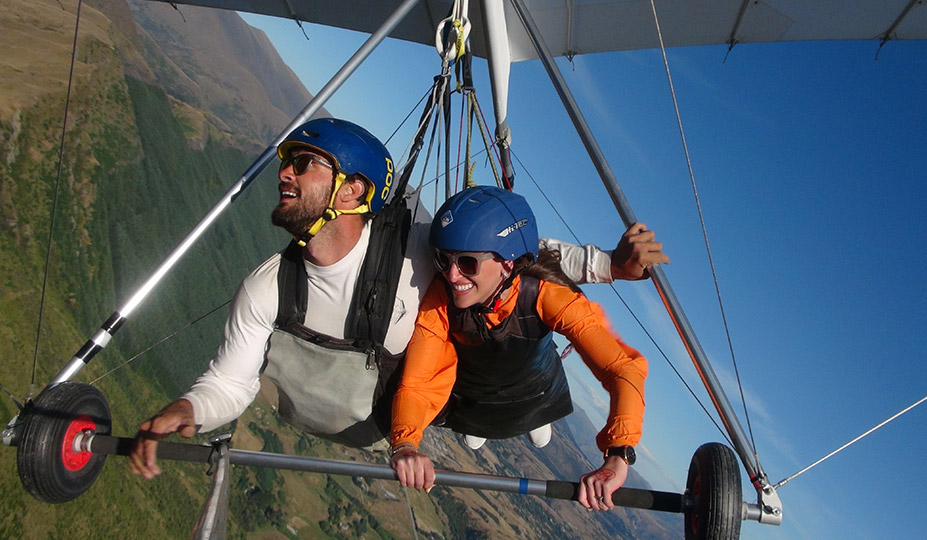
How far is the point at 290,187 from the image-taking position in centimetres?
289

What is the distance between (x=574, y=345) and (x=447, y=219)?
0.77 m

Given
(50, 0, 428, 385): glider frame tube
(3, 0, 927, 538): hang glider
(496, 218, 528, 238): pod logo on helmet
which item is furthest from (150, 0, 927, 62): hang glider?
(496, 218, 528, 238): pod logo on helmet

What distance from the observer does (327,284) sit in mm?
2926

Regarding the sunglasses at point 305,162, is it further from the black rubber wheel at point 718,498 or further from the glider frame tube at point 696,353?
the black rubber wheel at point 718,498

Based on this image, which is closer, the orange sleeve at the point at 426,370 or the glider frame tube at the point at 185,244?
the orange sleeve at the point at 426,370

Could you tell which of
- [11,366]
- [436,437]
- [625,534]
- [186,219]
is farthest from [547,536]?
[11,366]

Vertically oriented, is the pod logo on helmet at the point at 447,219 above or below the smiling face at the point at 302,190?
above

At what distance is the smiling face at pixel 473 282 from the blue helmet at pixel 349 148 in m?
0.60

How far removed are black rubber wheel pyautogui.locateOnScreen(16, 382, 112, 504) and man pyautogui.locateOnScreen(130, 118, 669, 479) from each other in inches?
19.6

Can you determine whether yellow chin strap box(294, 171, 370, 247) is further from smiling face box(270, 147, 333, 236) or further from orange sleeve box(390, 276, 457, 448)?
orange sleeve box(390, 276, 457, 448)

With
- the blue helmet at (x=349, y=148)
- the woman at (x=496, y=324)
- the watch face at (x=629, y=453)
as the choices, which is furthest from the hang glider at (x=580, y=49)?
the blue helmet at (x=349, y=148)

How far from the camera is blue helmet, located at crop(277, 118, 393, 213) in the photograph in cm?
293

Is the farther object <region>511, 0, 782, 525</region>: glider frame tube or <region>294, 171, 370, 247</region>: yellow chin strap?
<region>294, 171, 370, 247</region>: yellow chin strap

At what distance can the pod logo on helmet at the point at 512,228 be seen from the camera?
2742 millimetres
